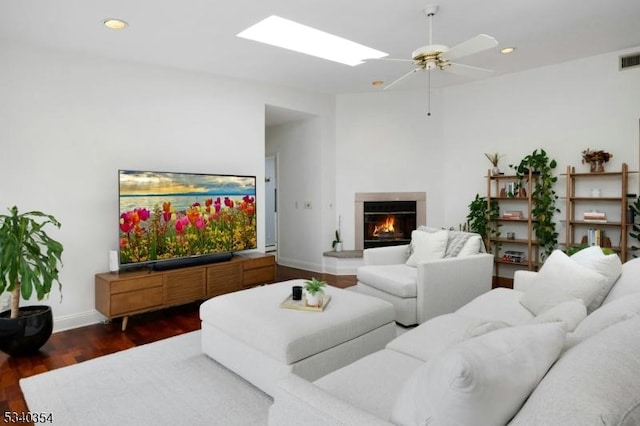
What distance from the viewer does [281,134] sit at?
6.64m

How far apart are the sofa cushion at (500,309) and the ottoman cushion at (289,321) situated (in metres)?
0.56

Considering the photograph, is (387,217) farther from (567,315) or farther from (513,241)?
(567,315)

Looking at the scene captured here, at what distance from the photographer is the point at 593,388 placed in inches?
34.9

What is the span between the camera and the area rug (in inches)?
84.7

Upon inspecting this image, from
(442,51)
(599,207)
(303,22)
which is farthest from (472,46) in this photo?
(599,207)

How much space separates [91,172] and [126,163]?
0.34 m

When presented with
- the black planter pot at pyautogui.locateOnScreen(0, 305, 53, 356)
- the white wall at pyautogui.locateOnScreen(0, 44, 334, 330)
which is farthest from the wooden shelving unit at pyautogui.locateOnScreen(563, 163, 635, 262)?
the black planter pot at pyautogui.locateOnScreen(0, 305, 53, 356)

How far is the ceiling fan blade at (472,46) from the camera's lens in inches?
107

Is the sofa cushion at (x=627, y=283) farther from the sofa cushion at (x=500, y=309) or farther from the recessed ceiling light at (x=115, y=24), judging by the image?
the recessed ceiling light at (x=115, y=24)

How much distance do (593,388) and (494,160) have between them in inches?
198

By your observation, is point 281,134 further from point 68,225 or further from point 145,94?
point 68,225

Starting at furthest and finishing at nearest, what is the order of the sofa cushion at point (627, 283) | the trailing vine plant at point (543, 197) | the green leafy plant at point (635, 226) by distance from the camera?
the trailing vine plant at point (543, 197), the green leafy plant at point (635, 226), the sofa cushion at point (627, 283)

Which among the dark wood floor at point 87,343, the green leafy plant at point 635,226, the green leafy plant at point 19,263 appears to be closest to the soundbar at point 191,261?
the dark wood floor at point 87,343

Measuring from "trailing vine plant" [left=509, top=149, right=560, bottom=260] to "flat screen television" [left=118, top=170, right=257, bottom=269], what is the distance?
3473 mm
